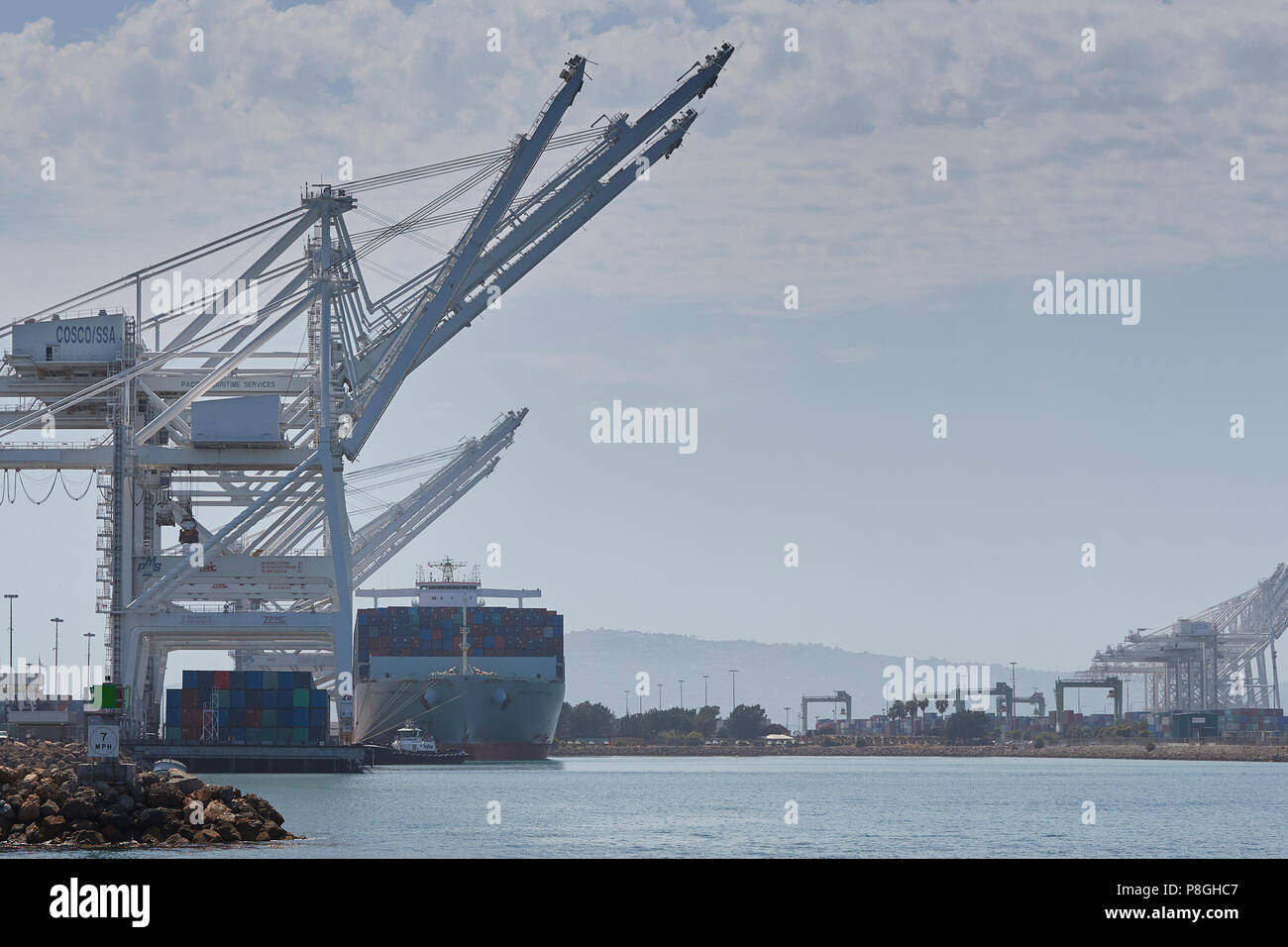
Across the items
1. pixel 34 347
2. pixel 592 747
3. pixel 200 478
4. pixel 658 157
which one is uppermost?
pixel 658 157

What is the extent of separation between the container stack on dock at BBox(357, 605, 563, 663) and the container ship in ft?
0.20

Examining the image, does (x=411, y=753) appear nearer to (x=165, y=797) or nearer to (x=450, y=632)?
(x=450, y=632)

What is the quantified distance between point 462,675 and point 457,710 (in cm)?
213

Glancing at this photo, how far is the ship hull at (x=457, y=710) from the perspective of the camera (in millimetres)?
97562

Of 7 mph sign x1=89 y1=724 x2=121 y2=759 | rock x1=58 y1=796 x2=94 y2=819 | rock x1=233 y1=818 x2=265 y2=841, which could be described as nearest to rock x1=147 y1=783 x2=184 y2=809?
7 mph sign x1=89 y1=724 x2=121 y2=759

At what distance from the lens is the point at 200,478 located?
63.2 meters

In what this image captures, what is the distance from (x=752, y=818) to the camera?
4488cm

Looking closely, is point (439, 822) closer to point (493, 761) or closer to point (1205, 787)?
point (1205, 787)

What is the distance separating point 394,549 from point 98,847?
58.2 m

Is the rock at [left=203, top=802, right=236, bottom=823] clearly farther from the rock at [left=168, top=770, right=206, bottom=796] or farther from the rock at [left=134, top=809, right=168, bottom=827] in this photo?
the rock at [left=168, top=770, right=206, bottom=796]

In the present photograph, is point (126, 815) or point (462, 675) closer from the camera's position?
point (126, 815)

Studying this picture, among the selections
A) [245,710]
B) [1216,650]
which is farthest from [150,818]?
[1216,650]

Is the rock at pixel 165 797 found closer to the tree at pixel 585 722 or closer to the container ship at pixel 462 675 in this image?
the container ship at pixel 462 675
